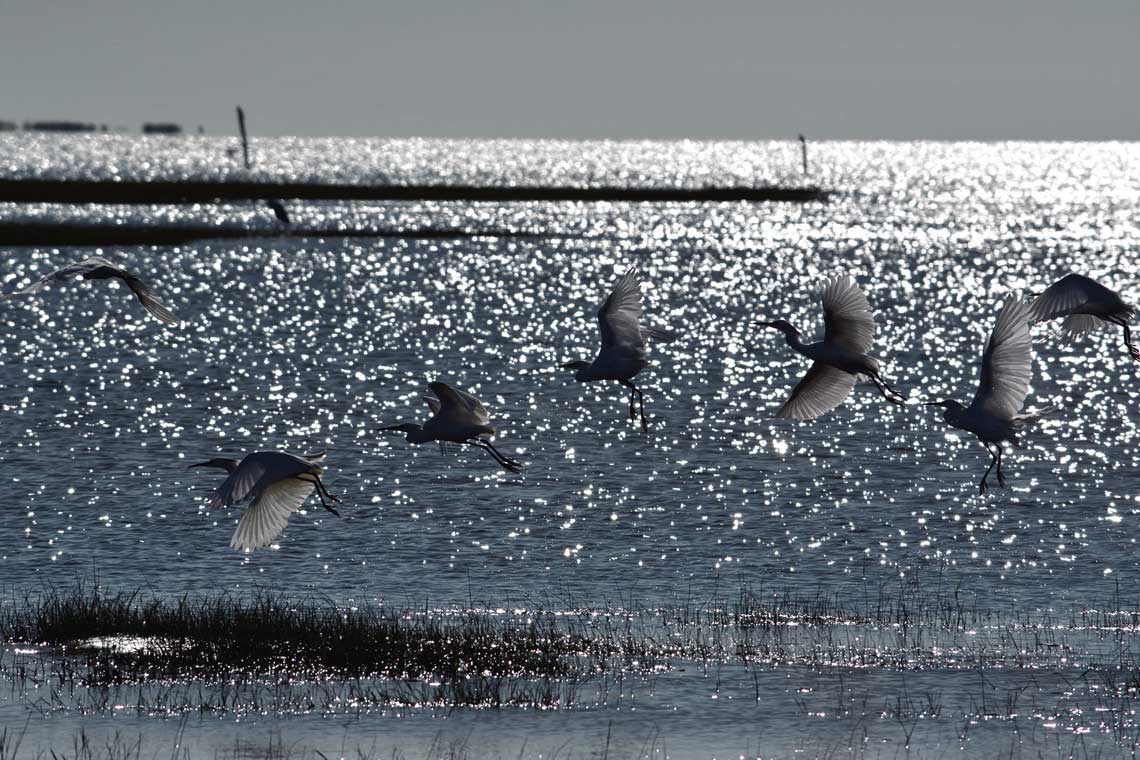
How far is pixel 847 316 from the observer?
1933 centimetres

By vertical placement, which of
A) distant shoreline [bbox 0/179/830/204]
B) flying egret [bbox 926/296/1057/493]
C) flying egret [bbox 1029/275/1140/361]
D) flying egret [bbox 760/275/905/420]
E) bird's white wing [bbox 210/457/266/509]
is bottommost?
bird's white wing [bbox 210/457/266/509]

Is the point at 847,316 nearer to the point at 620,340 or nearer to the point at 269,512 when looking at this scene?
the point at 620,340

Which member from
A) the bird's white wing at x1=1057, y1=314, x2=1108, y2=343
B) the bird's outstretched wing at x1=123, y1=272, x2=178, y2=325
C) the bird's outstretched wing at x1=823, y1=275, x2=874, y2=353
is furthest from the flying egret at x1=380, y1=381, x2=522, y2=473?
the bird's white wing at x1=1057, y1=314, x2=1108, y2=343

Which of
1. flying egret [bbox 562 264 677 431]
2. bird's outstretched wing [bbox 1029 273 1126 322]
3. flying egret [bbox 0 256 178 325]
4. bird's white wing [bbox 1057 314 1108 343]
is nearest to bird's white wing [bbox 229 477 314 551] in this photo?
flying egret [bbox 0 256 178 325]

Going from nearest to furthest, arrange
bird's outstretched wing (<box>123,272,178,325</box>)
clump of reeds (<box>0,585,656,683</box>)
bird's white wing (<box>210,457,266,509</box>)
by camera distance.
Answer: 1. bird's white wing (<box>210,457,266,509</box>)
2. clump of reeds (<box>0,585,656,683</box>)
3. bird's outstretched wing (<box>123,272,178,325</box>)

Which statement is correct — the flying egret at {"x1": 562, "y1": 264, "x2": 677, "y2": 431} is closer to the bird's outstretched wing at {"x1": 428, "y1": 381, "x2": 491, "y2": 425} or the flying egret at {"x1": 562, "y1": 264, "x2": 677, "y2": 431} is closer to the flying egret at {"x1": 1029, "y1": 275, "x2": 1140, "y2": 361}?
the bird's outstretched wing at {"x1": 428, "y1": 381, "x2": 491, "y2": 425}

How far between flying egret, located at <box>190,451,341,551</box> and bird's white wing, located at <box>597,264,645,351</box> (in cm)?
412

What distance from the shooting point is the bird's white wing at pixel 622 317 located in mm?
20281

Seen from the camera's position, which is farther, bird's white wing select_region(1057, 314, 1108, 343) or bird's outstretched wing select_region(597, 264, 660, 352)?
bird's white wing select_region(1057, 314, 1108, 343)

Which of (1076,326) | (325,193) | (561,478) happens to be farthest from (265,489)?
(325,193)

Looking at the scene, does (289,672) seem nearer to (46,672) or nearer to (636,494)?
(46,672)

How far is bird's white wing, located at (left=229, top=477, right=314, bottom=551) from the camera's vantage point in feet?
57.3

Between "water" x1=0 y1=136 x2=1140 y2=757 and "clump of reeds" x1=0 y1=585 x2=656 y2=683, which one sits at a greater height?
"water" x1=0 y1=136 x2=1140 y2=757

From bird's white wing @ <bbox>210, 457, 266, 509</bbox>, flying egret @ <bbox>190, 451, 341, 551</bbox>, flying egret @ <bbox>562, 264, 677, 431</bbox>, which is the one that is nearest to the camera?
bird's white wing @ <bbox>210, 457, 266, 509</bbox>
